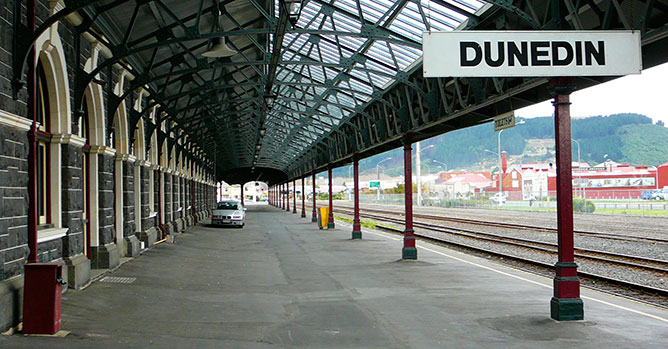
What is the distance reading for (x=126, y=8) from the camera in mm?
13109

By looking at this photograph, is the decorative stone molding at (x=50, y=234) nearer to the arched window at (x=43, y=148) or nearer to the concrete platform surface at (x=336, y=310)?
the arched window at (x=43, y=148)

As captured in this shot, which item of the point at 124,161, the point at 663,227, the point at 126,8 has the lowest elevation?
the point at 663,227

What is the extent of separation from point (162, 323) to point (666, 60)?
7724 mm

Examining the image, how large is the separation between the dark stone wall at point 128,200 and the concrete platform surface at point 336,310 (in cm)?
97

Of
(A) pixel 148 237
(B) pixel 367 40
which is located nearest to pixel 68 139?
(B) pixel 367 40

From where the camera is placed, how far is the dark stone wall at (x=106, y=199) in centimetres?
1320

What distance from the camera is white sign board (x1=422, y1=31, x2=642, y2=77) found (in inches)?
295

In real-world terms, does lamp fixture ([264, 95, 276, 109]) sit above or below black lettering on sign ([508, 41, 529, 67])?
above

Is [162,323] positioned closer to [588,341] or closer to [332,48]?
[588,341]

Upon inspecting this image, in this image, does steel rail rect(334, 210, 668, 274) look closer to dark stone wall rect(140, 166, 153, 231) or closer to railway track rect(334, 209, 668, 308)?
railway track rect(334, 209, 668, 308)

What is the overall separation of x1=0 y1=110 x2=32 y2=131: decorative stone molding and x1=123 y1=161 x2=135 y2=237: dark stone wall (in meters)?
7.39

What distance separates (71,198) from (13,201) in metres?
2.81

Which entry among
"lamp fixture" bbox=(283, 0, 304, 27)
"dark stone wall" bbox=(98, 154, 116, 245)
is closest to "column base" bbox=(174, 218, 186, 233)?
"dark stone wall" bbox=(98, 154, 116, 245)

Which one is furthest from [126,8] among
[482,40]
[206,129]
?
[206,129]
